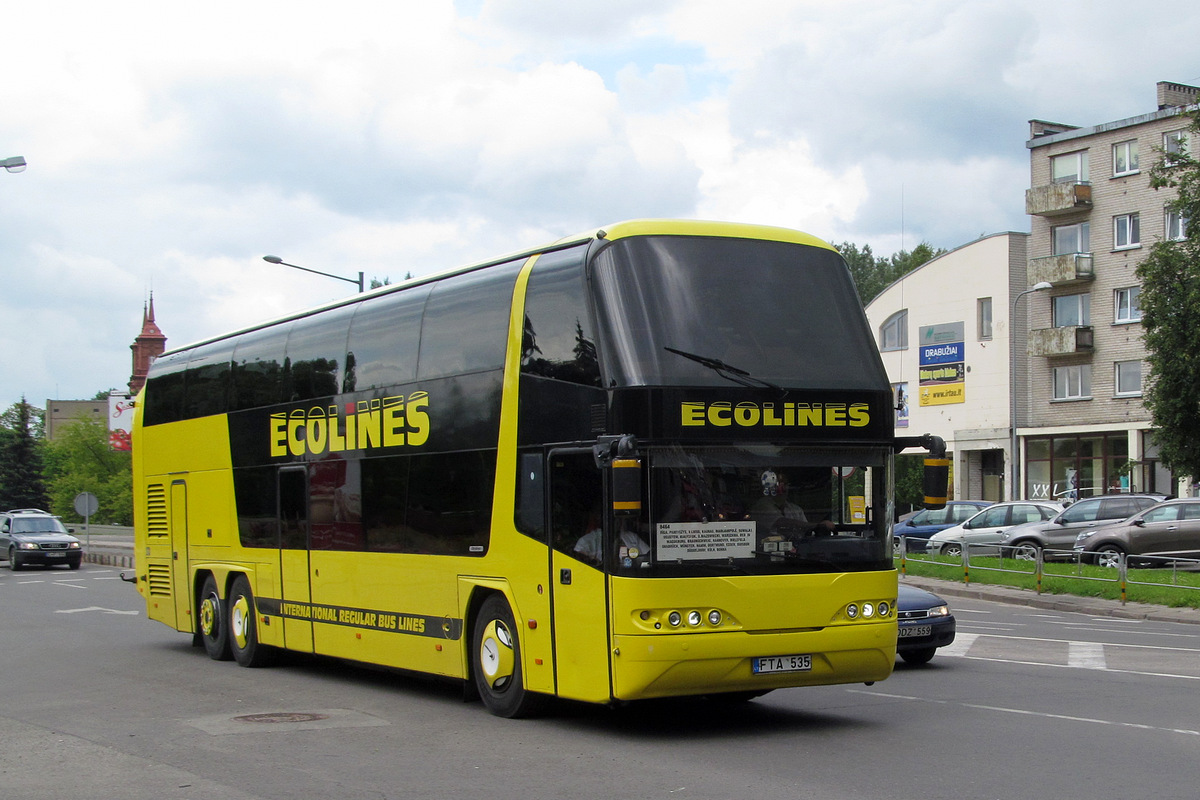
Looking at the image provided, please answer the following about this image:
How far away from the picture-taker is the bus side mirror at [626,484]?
959 cm

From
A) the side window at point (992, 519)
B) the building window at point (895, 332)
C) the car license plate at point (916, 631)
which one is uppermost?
the building window at point (895, 332)

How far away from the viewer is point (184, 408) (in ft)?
61.9

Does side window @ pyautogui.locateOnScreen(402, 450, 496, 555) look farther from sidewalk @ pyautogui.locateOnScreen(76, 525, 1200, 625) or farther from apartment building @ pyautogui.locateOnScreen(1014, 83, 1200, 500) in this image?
apartment building @ pyautogui.locateOnScreen(1014, 83, 1200, 500)

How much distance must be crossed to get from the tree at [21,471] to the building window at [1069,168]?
78087 millimetres

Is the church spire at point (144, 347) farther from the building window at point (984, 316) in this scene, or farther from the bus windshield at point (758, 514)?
the bus windshield at point (758, 514)

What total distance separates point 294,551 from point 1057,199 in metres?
49.4

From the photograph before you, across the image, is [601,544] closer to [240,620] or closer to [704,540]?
[704,540]

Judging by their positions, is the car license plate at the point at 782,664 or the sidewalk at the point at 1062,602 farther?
the sidewalk at the point at 1062,602

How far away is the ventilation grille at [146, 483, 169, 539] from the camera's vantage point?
19422 millimetres

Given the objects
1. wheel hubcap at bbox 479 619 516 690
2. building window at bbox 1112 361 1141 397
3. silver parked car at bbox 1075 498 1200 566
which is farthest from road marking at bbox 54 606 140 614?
building window at bbox 1112 361 1141 397

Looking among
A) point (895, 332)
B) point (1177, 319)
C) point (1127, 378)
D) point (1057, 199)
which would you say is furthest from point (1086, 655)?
point (895, 332)

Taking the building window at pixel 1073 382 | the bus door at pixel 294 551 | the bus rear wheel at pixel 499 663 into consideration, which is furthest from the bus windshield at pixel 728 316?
the building window at pixel 1073 382

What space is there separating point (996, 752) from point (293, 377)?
9162mm

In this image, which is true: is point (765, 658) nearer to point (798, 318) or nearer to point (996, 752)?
point (996, 752)
